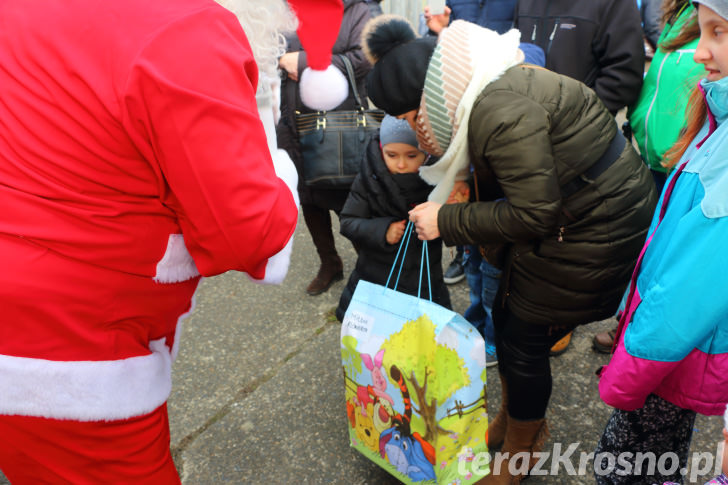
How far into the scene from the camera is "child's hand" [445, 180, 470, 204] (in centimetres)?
182

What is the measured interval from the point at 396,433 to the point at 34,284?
1.20m

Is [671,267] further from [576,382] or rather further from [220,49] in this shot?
[576,382]

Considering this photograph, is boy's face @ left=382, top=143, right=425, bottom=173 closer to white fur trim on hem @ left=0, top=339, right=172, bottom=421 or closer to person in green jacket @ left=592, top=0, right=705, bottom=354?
person in green jacket @ left=592, top=0, right=705, bottom=354

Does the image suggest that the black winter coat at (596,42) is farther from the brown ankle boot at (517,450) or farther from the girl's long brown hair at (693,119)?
the brown ankle boot at (517,450)

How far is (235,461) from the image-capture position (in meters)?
2.24

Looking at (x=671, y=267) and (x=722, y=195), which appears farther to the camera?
(x=671, y=267)

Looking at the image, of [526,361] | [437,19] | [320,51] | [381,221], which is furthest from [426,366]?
[437,19]

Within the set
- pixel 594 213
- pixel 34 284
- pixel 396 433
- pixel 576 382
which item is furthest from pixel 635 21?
pixel 34 284

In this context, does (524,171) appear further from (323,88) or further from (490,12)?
(490,12)

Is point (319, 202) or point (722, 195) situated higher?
point (722, 195)

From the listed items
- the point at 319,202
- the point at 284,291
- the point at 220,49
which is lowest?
the point at 284,291

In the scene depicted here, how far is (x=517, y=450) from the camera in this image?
199 cm

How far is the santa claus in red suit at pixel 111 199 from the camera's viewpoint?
929 mm

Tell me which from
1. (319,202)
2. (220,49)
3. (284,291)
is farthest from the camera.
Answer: (284,291)
